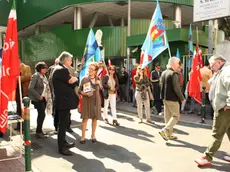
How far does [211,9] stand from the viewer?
9812 millimetres

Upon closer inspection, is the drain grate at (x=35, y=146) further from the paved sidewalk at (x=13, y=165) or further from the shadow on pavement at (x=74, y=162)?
the paved sidewalk at (x=13, y=165)

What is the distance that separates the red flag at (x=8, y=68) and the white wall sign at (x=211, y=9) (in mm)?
7674

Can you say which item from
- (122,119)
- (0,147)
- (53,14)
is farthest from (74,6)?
(0,147)

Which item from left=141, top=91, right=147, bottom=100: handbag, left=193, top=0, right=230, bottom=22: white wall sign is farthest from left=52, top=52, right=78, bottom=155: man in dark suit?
left=193, top=0, right=230, bottom=22: white wall sign

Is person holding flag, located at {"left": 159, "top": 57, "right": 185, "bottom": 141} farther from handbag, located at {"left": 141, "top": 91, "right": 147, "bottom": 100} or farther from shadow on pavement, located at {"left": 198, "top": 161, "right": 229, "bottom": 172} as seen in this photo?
handbag, located at {"left": 141, "top": 91, "right": 147, "bottom": 100}

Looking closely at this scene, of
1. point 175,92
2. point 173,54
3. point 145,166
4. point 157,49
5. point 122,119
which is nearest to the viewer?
point 145,166

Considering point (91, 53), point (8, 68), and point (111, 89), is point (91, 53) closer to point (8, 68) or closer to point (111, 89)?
point (111, 89)

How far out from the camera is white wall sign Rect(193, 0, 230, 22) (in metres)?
9.38

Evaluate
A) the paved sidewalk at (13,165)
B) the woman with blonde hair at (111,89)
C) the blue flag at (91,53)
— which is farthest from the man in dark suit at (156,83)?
the paved sidewalk at (13,165)

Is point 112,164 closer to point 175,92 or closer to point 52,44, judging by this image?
point 175,92

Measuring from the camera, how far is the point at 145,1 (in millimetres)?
19547

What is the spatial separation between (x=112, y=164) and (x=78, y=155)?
837 millimetres

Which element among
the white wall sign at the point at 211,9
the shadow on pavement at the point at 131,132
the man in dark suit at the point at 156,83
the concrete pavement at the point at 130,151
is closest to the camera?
the concrete pavement at the point at 130,151

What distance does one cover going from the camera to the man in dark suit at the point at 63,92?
5.14 m
